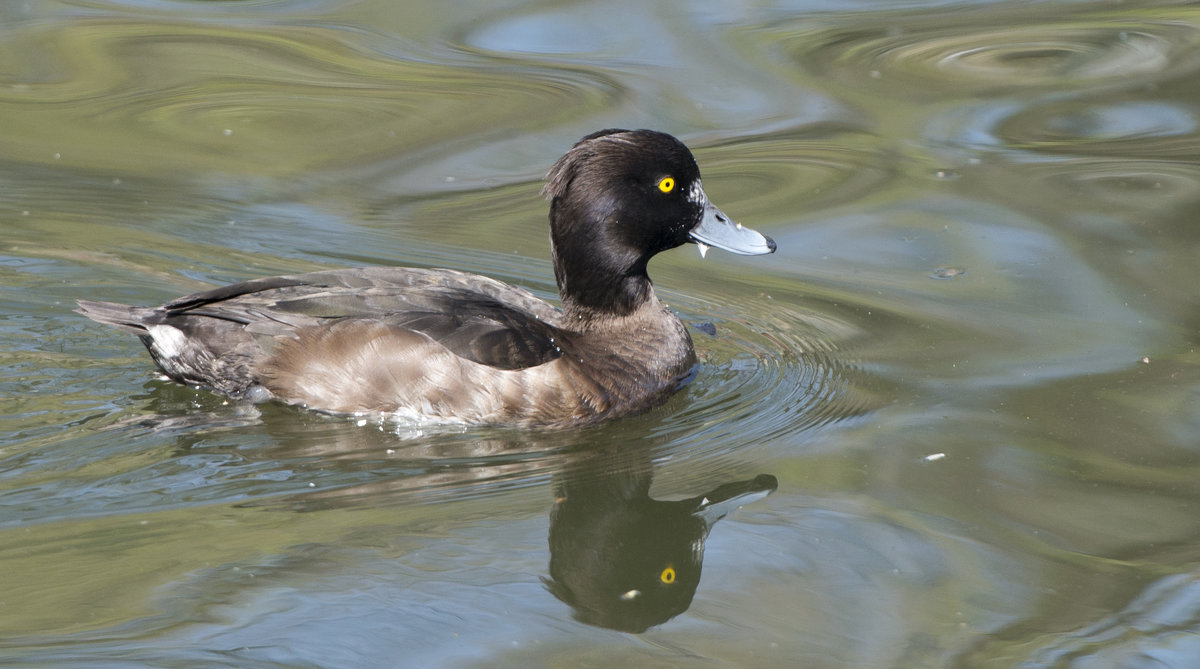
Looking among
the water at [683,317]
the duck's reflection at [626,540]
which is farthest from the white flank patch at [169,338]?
the duck's reflection at [626,540]

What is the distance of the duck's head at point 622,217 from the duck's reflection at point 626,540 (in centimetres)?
102

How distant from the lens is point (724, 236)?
22.3ft

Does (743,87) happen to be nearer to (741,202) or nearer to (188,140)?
(741,202)

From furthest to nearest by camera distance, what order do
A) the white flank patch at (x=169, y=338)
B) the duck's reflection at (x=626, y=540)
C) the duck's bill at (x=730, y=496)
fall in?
1. the white flank patch at (x=169, y=338)
2. the duck's bill at (x=730, y=496)
3. the duck's reflection at (x=626, y=540)

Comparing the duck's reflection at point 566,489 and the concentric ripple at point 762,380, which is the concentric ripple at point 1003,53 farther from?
the duck's reflection at point 566,489

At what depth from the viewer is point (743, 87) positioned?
10.1m

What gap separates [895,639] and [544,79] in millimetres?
6334

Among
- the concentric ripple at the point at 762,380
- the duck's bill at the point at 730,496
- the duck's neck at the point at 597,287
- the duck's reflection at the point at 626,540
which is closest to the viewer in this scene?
the duck's reflection at the point at 626,540

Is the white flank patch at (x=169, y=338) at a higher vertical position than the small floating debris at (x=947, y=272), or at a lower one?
higher

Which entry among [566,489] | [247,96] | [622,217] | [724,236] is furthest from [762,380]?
[247,96]

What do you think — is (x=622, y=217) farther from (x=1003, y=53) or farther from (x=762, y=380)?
(x=1003, y=53)

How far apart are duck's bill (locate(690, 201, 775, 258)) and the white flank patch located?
7.71 feet

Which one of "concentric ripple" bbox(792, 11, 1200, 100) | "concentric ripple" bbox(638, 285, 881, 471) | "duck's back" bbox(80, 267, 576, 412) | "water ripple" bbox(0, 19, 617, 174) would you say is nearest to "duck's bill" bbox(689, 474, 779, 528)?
"concentric ripple" bbox(638, 285, 881, 471)

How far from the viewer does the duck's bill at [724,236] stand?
→ 6.77m
